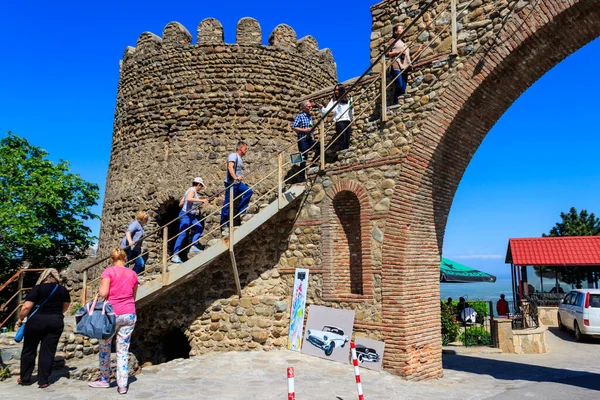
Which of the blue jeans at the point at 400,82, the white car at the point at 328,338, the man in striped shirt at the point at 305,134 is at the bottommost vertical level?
the white car at the point at 328,338

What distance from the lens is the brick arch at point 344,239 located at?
30.8 feet

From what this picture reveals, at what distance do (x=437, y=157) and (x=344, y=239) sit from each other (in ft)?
8.06

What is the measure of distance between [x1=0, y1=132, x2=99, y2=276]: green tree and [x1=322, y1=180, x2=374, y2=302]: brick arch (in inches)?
503

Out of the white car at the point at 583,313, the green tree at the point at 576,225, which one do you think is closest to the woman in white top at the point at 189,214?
the white car at the point at 583,313

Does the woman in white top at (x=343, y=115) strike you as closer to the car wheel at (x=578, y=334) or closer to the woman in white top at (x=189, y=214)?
the woman in white top at (x=189, y=214)

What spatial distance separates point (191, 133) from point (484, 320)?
1273cm

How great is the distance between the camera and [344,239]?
9906 millimetres

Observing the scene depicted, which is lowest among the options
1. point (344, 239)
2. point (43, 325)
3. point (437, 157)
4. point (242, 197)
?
point (43, 325)

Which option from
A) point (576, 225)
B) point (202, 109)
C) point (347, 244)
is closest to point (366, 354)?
point (347, 244)

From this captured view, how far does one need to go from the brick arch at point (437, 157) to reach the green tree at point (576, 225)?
40.3 meters

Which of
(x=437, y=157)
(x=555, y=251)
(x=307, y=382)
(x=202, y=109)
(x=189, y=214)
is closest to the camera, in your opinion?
(x=307, y=382)

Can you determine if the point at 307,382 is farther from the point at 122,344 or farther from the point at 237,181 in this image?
the point at 237,181

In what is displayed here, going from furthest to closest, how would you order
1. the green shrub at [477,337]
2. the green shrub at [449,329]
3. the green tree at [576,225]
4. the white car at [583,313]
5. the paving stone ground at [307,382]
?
the green tree at [576,225], the green shrub at [449,329], the white car at [583,313], the green shrub at [477,337], the paving stone ground at [307,382]

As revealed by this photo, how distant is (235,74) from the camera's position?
43.2 feet
